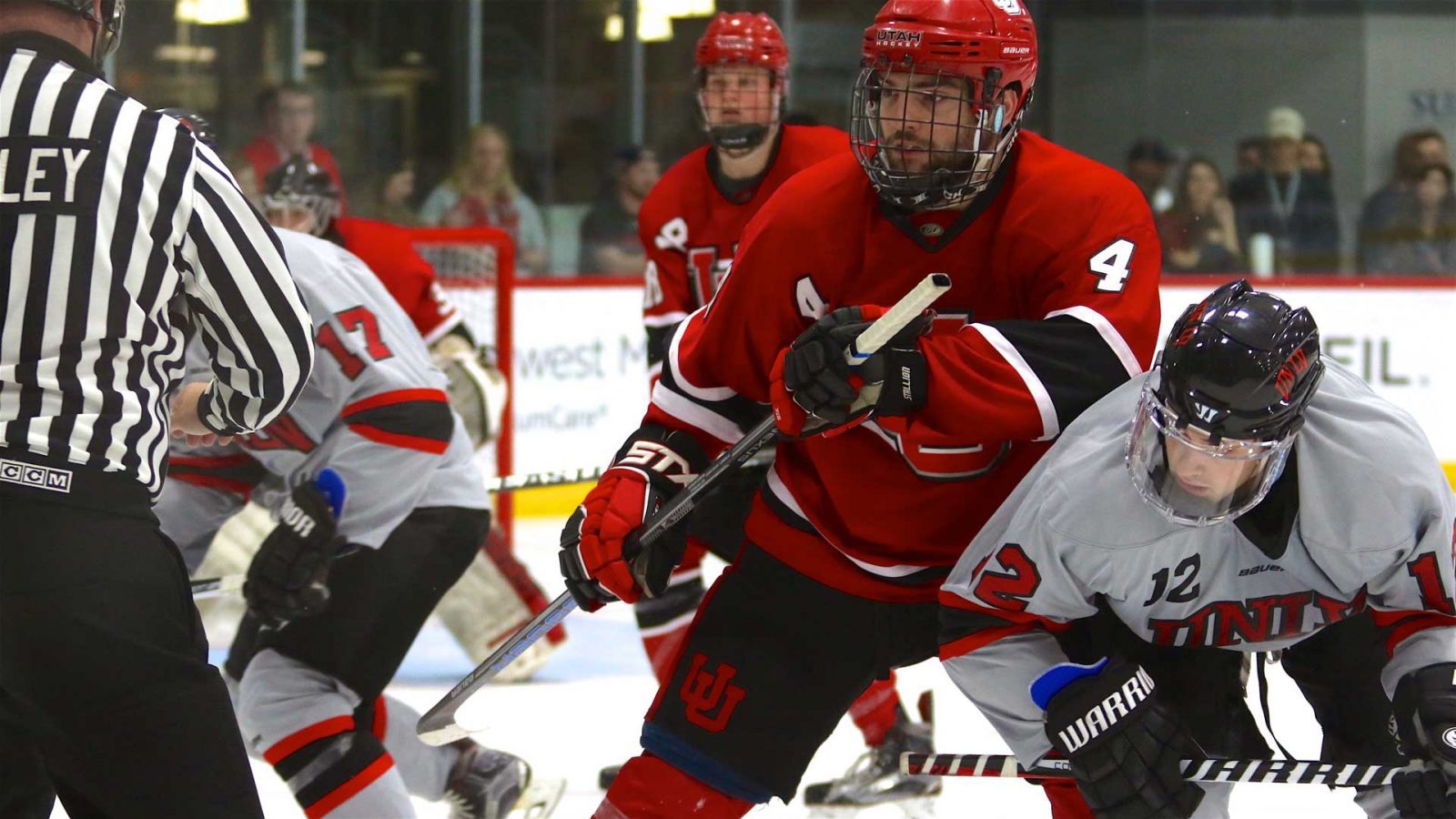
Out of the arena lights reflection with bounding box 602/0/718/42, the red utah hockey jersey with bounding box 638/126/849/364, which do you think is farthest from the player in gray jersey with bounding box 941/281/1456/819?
the arena lights reflection with bounding box 602/0/718/42

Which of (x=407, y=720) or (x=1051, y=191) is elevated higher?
(x=1051, y=191)

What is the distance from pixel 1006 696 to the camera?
1784 millimetres

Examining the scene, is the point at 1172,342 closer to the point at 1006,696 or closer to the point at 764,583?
the point at 1006,696

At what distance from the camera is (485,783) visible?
261cm

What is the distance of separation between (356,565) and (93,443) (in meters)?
0.97

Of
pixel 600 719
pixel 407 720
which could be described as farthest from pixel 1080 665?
pixel 600 719

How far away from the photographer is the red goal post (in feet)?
16.4

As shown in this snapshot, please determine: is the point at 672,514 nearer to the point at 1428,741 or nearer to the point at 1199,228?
the point at 1428,741

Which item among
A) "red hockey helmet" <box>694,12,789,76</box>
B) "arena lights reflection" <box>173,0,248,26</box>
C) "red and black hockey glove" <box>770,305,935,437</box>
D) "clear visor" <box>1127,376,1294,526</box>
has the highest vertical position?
"arena lights reflection" <box>173,0,248,26</box>

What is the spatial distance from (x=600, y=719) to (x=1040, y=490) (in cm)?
205

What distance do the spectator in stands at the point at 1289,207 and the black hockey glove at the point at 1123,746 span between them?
4.78 m

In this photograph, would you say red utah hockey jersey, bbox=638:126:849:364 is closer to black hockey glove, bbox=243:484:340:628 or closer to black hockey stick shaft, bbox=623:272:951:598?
black hockey glove, bbox=243:484:340:628

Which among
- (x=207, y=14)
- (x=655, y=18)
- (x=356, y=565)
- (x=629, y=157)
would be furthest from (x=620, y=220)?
(x=356, y=565)

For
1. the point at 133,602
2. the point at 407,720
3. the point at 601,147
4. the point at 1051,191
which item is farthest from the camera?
the point at 601,147
